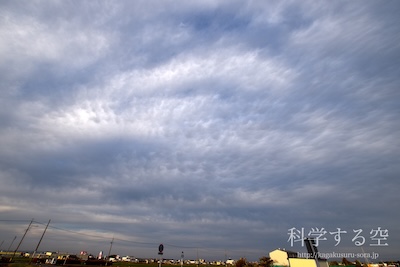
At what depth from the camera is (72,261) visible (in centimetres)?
12462

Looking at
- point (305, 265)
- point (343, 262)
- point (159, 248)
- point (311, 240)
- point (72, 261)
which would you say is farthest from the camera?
point (72, 261)

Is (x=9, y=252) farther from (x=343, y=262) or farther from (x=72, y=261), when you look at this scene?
(x=343, y=262)

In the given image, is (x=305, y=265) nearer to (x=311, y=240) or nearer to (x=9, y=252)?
(x=311, y=240)

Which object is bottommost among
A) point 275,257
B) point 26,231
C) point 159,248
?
point 159,248

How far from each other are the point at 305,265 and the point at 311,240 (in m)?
68.6

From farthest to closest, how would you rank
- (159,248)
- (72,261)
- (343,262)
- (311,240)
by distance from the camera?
(72,261)
(343,262)
(159,248)
(311,240)

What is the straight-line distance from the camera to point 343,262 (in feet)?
331

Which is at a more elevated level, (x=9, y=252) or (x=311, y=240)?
(x=9, y=252)

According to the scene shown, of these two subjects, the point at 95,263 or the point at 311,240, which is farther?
the point at 95,263

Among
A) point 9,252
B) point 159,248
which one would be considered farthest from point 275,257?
point 9,252

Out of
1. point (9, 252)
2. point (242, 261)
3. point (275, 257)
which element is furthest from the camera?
point (9, 252)

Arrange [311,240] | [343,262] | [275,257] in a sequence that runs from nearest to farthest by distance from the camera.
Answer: [311,240] → [275,257] → [343,262]

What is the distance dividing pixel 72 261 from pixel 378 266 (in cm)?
14382

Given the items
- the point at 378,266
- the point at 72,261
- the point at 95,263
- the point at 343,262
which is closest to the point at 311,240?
the point at 343,262
